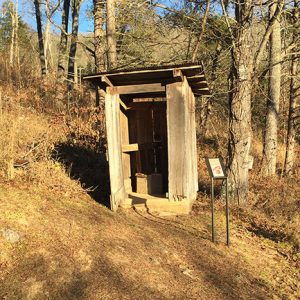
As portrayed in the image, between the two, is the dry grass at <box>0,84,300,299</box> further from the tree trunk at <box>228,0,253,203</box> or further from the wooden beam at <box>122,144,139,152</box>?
the wooden beam at <box>122,144,139,152</box>

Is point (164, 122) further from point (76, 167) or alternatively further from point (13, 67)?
point (13, 67)

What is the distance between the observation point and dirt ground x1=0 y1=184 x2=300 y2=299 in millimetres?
4363

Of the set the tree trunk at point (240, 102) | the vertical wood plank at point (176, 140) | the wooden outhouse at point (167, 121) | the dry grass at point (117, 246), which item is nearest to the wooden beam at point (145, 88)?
the wooden outhouse at point (167, 121)

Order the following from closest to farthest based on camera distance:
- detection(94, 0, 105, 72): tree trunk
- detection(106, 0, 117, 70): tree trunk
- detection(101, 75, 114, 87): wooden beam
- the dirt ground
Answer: the dirt ground → detection(101, 75, 114, 87): wooden beam → detection(106, 0, 117, 70): tree trunk → detection(94, 0, 105, 72): tree trunk

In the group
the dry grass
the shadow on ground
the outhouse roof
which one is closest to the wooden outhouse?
the outhouse roof

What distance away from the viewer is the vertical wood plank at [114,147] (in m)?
7.48

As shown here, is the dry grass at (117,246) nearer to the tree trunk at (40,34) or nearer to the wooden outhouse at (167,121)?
the wooden outhouse at (167,121)

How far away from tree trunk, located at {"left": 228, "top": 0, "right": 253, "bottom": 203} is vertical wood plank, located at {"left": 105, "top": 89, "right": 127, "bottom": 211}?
2699 millimetres

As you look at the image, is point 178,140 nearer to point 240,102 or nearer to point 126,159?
point 240,102

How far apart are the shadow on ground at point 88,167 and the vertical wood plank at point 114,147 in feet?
1.20

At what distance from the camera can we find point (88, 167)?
9.95 m

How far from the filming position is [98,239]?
5.59m

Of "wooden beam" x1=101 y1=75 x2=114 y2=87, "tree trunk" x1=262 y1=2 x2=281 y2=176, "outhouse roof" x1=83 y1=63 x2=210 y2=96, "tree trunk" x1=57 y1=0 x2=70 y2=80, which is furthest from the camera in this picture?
"tree trunk" x1=57 y1=0 x2=70 y2=80

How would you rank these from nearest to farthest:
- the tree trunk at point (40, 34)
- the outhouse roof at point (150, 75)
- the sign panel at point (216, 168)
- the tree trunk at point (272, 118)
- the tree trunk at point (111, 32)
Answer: the sign panel at point (216, 168), the outhouse roof at point (150, 75), the tree trunk at point (111, 32), the tree trunk at point (272, 118), the tree trunk at point (40, 34)
